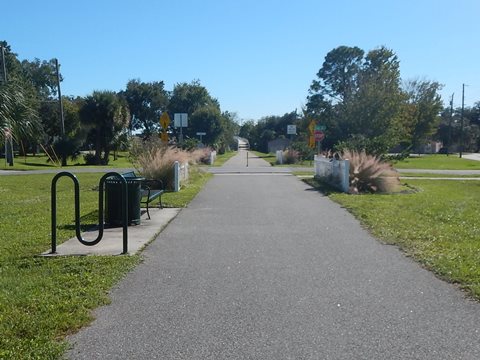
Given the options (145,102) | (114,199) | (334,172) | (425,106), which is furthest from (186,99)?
(114,199)

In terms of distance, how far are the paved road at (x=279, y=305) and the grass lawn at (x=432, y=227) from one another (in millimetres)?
315

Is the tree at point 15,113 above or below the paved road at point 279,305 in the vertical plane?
above

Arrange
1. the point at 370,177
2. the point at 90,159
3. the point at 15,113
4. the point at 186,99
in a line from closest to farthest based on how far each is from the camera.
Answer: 1. the point at 15,113
2. the point at 370,177
3. the point at 90,159
4. the point at 186,99

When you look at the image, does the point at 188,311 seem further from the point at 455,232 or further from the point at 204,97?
the point at 204,97

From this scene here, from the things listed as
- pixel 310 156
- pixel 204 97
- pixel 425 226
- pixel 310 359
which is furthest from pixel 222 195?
pixel 204 97

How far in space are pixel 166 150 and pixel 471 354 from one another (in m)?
16.4

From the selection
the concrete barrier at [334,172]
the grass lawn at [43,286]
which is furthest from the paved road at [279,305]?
the concrete barrier at [334,172]

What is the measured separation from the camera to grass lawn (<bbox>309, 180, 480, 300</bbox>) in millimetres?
7129

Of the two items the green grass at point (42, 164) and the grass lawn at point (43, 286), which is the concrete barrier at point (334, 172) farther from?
the green grass at point (42, 164)

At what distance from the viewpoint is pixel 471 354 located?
14.1 ft

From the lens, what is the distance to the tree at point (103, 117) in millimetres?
46406

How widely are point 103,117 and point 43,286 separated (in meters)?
42.1

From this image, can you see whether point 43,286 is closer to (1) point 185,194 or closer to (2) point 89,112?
(1) point 185,194

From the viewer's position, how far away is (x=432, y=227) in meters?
10.5
